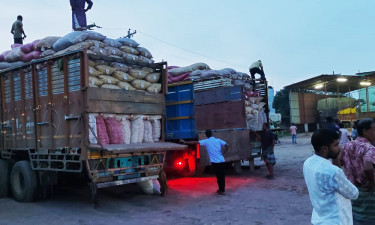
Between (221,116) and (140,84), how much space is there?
3.15 metres

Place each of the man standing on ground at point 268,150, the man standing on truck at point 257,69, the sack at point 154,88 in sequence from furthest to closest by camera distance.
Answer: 1. the man standing on truck at point 257,69
2. the man standing on ground at point 268,150
3. the sack at point 154,88

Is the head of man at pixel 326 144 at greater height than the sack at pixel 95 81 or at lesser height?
lesser

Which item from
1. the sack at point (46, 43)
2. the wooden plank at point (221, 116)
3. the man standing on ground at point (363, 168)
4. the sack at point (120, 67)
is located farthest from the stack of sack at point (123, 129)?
the man standing on ground at point (363, 168)

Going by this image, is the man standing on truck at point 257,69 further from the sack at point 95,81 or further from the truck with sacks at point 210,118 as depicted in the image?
the sack at point 95,81

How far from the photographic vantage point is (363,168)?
294 cm

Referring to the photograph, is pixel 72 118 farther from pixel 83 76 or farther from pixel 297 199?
pixel 297 199

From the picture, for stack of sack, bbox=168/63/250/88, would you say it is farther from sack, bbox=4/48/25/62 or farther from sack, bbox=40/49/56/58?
sack, bbox=4/48/25/62

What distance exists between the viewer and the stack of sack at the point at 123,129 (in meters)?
6.07

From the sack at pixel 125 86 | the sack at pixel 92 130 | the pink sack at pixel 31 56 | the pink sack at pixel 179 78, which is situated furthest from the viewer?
the pink sack at pixel 179 78

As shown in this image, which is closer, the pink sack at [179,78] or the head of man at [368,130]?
the head of man at [368,130]

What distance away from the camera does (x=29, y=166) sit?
692 cm

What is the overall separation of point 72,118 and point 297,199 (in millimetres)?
4281

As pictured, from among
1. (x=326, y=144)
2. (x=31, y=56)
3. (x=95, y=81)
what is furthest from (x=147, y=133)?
(x=326, y=144)

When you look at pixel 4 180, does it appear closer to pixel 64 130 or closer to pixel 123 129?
pixel 64 130
